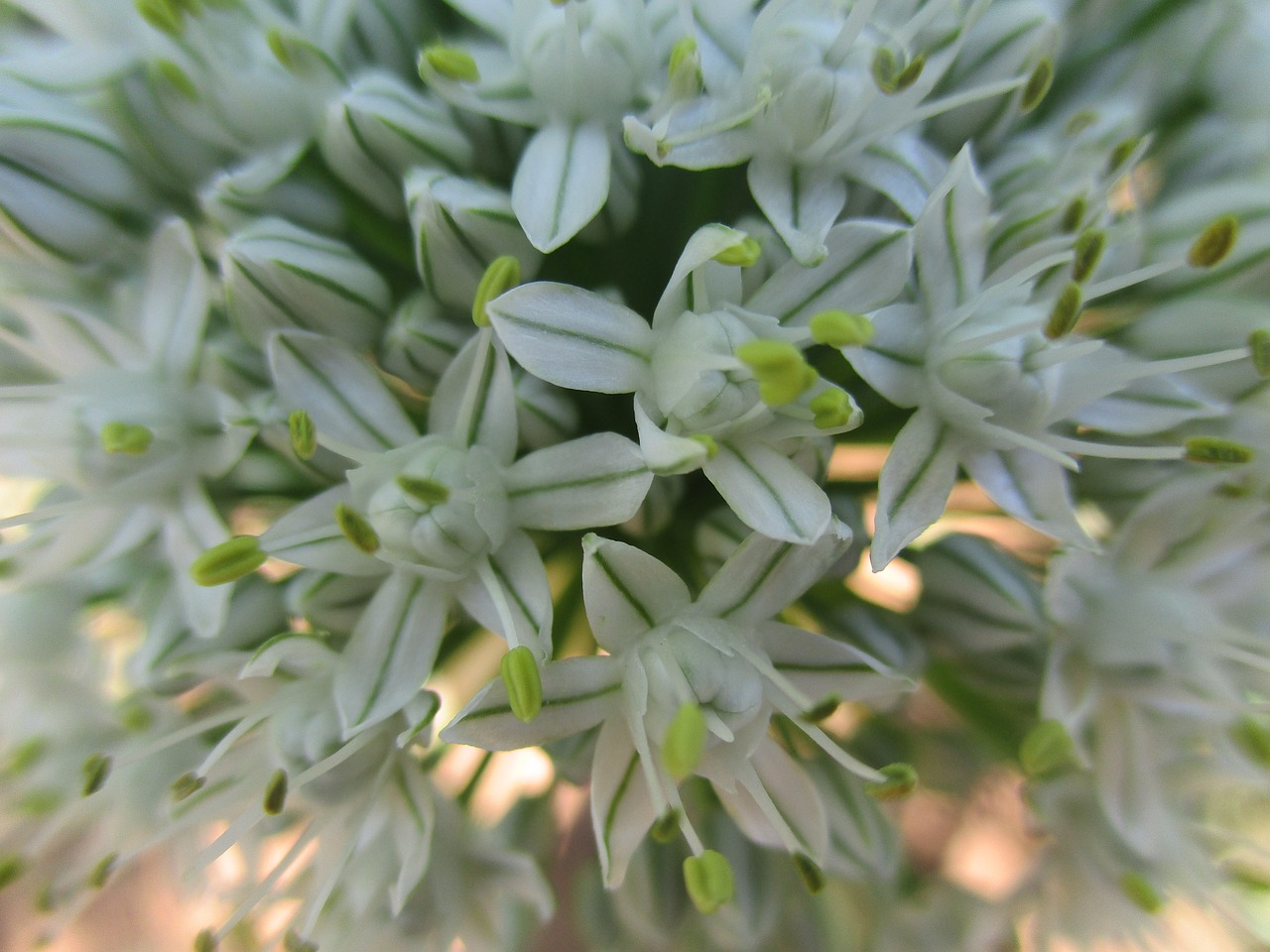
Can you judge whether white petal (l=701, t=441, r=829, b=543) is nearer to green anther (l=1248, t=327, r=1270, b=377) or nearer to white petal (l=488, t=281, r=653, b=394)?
white petal (l=488, t=281, r=653, b=394)

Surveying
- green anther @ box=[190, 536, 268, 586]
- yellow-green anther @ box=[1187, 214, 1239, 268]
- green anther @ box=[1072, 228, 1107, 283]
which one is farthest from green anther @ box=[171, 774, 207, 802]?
yellow-green anther @ box=[1187, 214, 1239, 268]

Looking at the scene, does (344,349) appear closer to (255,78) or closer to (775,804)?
(255,78)

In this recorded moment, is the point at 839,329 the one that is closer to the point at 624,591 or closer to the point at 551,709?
the point at 624,591

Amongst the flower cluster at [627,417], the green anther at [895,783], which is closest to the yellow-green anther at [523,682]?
the flower cluster at [627,417]

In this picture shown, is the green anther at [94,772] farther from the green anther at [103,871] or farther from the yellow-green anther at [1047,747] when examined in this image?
the yellow-green anther at [1047,747]

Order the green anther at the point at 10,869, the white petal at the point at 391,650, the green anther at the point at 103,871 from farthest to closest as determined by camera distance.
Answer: the green anther at the point at 10,869 → the green anther at the point at 103,871 → the white petal at the point at 391,650

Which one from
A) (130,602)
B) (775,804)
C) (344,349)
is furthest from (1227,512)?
(130,602)
